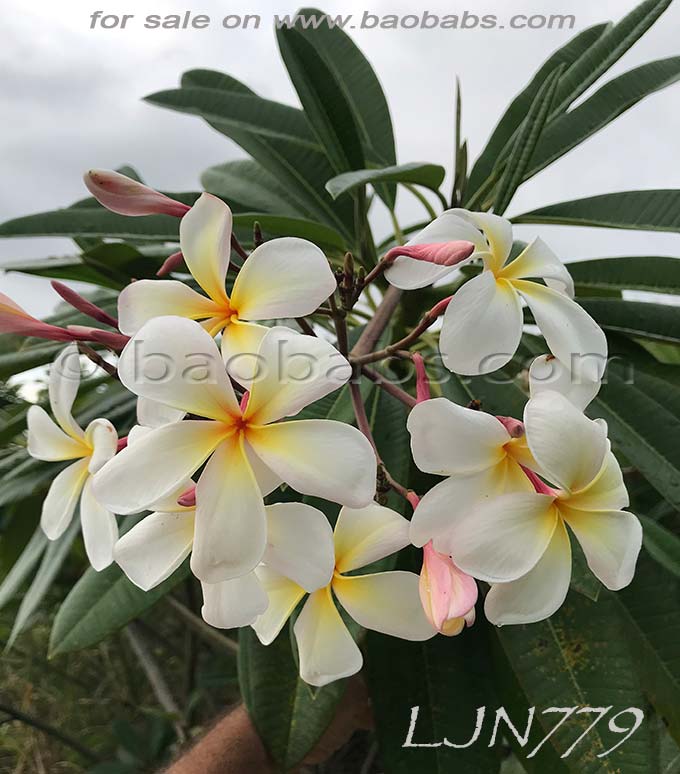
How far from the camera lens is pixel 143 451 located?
14.9 inches

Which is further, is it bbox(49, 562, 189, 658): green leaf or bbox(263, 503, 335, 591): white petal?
bbox(49, 562, 189, 658): green leaf

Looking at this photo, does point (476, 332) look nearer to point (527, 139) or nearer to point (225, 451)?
point (225, 451)

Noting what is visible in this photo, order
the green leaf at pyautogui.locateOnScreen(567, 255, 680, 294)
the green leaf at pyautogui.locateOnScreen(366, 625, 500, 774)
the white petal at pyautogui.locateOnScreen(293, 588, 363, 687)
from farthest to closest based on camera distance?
1. the green leaf at pyautogui.locateOnScreen(567, 255, 680, 294)
2. the green leaf at pyautogui.locateOnScreen(366, 625, 500, 774)
3. the white petal at pyautogui.locateOnScreen(293, 588, 363, 687)

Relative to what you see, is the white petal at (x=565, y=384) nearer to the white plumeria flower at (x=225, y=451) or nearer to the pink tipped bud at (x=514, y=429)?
the pink tipped bud at (x=514, y=429)

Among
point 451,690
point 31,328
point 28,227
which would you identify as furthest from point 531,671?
point 28,227

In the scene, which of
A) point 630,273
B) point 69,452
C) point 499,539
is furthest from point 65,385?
point 630,273

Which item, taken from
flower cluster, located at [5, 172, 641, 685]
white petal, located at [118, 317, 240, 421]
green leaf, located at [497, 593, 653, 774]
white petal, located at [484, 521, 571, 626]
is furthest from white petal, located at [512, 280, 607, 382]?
green leaf, located at [497, 593, 653, 774]

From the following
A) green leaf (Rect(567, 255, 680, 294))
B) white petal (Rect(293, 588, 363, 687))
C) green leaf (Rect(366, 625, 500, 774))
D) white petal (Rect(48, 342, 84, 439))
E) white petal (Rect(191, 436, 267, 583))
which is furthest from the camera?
green leaf (Rect(567, 255, 680, 294))

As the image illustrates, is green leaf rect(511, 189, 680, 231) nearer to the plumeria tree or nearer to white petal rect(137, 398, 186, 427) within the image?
the plumeria tree

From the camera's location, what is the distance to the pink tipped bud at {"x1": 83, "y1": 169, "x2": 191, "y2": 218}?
0.47m

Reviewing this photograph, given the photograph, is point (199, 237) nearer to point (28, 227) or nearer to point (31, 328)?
point (31, 328)

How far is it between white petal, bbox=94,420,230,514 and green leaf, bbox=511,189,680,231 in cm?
61

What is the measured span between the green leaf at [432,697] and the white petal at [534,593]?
0.35m

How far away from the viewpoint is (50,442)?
0.63 meters
